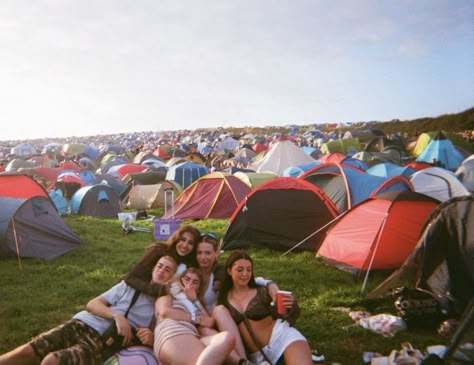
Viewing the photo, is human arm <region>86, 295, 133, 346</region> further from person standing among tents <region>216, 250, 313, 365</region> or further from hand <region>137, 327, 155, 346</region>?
person standing among tents <region>216, 250, 313, 365</region>

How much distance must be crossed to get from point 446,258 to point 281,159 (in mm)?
16598

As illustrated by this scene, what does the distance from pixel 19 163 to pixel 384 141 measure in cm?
2496

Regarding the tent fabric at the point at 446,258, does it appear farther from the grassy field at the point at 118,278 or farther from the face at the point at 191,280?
the face at the point at 191,280

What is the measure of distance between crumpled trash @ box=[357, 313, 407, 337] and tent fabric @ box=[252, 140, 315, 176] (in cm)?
1613

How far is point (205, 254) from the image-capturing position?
4.16 metres

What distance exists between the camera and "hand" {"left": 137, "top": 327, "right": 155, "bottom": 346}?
3570 mm

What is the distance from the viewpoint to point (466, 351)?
10.5ft

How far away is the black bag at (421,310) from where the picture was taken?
4.79m

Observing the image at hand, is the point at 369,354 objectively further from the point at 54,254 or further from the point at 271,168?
the point at 271,168

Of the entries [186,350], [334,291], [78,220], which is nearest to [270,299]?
[186,350]

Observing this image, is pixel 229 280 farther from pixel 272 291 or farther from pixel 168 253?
pixel 168 253

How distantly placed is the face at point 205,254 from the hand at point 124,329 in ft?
3.01

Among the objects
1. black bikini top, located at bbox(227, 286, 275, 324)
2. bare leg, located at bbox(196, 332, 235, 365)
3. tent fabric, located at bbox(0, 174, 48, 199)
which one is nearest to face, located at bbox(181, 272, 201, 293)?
black bikini top, located at bbox(227, 286, 275, 324)

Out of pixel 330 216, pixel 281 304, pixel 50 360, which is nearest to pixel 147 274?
pixel 50 360
